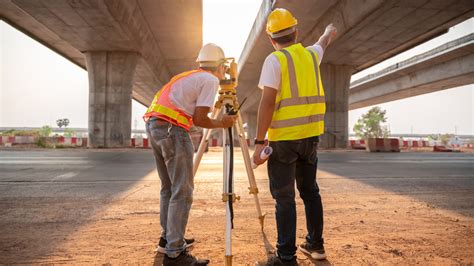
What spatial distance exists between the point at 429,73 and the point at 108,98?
87.3ft

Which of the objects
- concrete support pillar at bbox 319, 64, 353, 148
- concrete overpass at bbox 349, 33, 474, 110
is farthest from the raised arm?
concrete overpass at bbox 349, 33, 474, 110

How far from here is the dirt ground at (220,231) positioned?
2787 mm

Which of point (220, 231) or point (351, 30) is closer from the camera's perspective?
point (220, 231)

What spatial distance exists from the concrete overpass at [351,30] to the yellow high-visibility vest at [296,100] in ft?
42.9

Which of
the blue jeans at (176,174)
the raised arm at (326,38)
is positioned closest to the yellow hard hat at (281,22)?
the raised arm at (326,38)

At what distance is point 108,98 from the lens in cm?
2211

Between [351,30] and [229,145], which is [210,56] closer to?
[229,145]

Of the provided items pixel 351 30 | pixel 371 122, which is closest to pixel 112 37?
pixel 351 30

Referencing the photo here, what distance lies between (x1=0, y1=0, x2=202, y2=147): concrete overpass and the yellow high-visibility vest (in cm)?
1402

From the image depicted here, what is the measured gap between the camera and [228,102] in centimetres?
290

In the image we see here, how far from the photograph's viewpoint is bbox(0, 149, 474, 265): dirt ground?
9.14 ft

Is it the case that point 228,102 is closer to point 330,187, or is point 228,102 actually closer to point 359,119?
point 330,187

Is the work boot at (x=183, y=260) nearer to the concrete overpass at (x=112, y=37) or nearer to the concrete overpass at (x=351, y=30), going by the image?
the concrete overpass at (x=351, y=30)

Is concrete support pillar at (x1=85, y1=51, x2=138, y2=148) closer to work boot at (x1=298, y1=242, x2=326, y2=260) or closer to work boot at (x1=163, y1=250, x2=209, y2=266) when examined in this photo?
work boot at (x1=163, y1=250, x2=209, y2=266)
